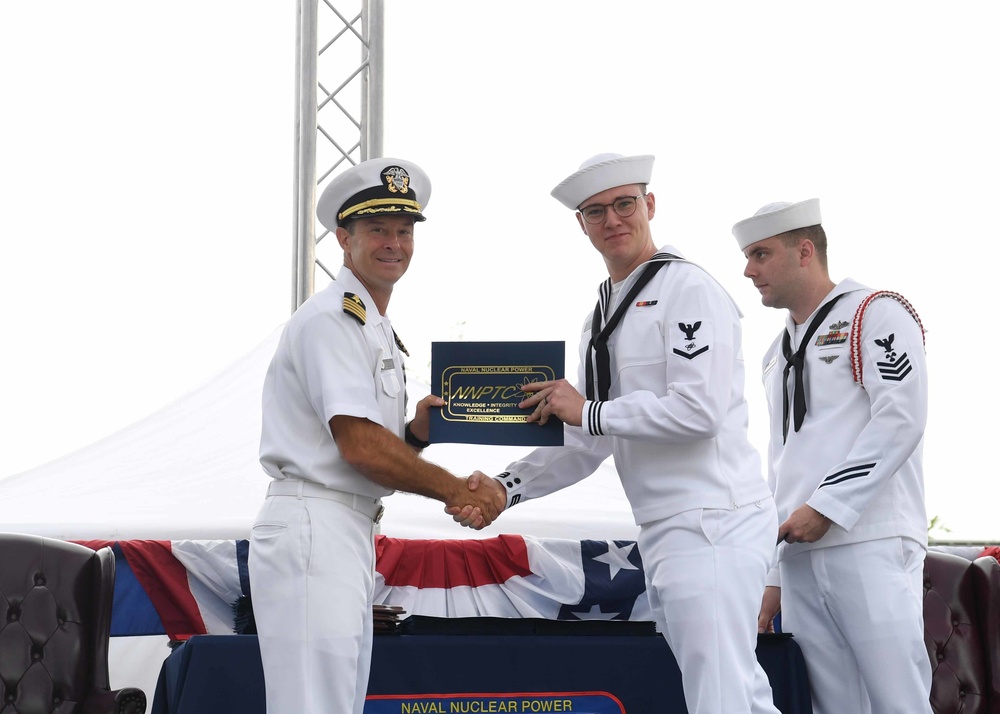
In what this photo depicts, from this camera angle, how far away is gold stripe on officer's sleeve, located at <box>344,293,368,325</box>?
2477 millimetres

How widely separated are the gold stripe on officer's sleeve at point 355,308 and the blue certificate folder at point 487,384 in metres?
0.31

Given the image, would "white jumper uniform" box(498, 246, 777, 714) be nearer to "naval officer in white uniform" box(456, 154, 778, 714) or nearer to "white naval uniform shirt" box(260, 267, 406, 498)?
"naval officer in white uniform" box(456, 154, 778, 714)

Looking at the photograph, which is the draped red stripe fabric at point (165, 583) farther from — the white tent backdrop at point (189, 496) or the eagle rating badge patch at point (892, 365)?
Result: the eagle rating badge patch at point (892, 365)

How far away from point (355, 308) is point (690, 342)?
2.58 ft

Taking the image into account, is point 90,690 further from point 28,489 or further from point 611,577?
point 611,577

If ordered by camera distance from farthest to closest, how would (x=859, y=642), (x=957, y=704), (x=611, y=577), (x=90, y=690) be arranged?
(x=611, y=577) → (x=957, y=704) → (x=90, y=690) → (x=859, y=642)

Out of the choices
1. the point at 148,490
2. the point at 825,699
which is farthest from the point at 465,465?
the point at 825,699

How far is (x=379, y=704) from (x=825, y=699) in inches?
48.3

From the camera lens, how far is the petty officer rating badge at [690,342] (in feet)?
8.03

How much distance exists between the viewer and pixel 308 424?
2475mm

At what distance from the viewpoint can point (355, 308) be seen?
2488 millimetres

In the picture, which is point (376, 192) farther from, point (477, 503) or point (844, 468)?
point (844, 468)

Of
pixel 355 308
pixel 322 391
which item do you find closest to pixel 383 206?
pixel 355 308

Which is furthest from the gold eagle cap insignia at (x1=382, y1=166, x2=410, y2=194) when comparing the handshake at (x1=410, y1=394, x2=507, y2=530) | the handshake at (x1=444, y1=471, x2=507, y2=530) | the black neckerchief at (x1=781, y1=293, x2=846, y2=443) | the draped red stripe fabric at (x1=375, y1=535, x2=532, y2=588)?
the draped red stripe fabric at (x1=375, y1=535, x2=532, y2=588)
